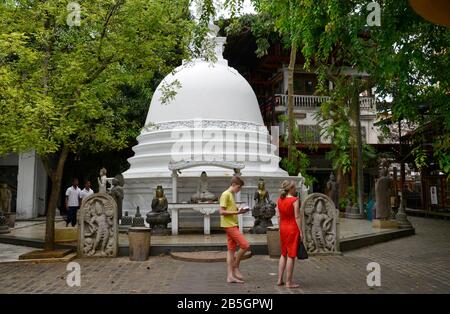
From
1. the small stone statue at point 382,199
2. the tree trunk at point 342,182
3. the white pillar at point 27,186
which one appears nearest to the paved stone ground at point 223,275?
the small stone statue at point 382,199

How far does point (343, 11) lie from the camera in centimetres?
781

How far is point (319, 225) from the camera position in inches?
379

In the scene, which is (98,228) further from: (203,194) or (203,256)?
(203,194)

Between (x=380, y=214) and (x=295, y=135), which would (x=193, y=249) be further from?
(x=295, y=135)

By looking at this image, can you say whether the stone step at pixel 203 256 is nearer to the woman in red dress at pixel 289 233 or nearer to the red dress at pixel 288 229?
the woman in red dress at pixel 289 233

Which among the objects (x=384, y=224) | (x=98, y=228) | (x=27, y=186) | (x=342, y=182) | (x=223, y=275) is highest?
(x=342, y=182)

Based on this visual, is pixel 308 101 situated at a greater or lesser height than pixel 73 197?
greater

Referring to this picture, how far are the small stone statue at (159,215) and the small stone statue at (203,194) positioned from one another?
2.99 ft

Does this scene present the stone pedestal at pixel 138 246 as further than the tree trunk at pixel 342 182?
No

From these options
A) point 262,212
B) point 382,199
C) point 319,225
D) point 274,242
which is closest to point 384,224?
point 382,199

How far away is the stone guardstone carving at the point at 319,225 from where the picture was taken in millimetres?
9586

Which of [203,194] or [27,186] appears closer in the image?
[203,194]

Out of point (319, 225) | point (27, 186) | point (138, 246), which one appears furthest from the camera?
point (27, 186)

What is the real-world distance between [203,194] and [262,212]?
5.79 ft
